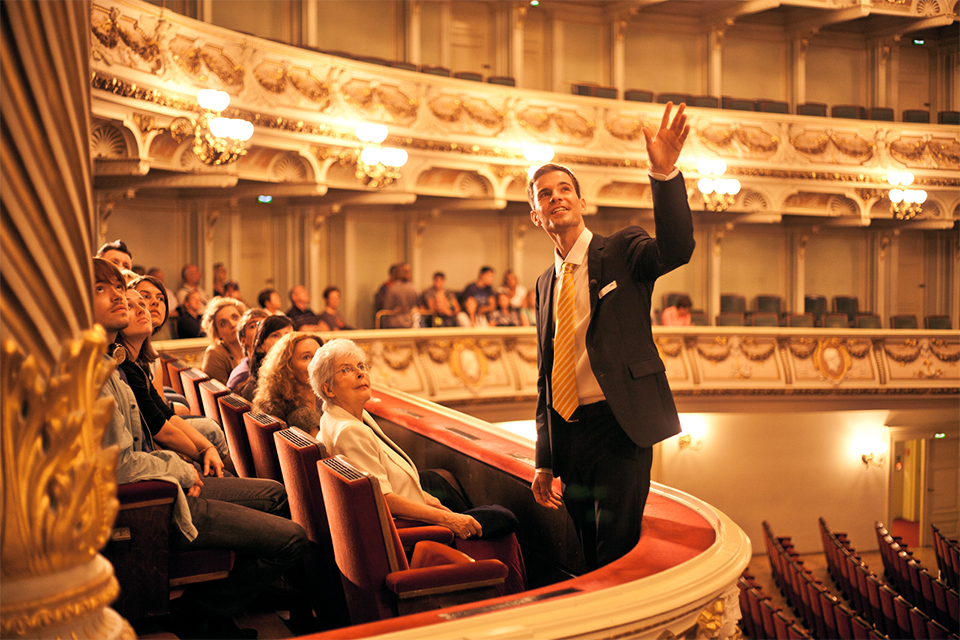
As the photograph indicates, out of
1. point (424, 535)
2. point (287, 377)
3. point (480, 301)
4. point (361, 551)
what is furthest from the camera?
point (480, 301)

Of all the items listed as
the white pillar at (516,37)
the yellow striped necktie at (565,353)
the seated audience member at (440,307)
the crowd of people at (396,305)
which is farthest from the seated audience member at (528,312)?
the yellow striped necktie at (565,353)

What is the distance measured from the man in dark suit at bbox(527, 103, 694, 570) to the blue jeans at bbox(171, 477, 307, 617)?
2.45 feet

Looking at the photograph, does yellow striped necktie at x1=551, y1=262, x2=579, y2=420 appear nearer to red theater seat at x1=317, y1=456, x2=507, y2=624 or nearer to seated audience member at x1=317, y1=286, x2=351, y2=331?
red theater seat at x1=317, y1=456, x2=507, y2=624

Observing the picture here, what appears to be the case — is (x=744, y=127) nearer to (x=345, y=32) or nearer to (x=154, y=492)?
(x=345, y=32)

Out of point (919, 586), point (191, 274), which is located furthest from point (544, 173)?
point (919, 586)

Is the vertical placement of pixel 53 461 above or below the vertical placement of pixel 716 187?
below

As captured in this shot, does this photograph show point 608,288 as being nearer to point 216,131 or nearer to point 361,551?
point 361,551

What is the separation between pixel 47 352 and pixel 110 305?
128 centimetres

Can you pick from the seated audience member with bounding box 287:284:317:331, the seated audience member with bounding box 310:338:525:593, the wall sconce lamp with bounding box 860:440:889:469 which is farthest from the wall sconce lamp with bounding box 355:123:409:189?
the wall sconce lamp with bounding box 860:440:889:469

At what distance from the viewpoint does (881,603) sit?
27.8 ft

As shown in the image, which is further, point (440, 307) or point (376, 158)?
point (440, 307)

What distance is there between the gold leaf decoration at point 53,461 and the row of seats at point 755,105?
1195 centimetres

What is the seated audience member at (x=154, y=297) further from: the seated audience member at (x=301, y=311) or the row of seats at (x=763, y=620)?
the row of seats at (x=763, y=620)

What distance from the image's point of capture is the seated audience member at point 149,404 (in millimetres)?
2592
